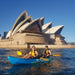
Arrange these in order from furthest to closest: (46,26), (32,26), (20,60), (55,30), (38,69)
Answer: (46,26)
(55,30)
(32,26)
(20,60)
(38,69)

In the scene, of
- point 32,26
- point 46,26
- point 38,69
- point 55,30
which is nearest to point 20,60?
point 38,69

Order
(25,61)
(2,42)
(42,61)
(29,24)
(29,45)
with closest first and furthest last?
(25,61), (42,61), (29,45), (29,24), (2,42)

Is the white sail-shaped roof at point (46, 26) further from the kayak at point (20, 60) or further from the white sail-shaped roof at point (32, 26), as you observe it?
the kayak at point (20, 60)

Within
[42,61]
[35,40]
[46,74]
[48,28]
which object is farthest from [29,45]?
A: [46,74]

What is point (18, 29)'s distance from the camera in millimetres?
68750

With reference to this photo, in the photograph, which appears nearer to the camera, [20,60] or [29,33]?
[20,60]

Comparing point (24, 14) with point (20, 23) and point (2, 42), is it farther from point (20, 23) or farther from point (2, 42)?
point (2, 42)

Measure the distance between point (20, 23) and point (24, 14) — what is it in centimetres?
607

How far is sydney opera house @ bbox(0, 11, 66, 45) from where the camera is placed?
60531mm

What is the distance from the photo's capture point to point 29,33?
61094mm

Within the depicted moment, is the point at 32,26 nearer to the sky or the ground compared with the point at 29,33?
nearer to the sky

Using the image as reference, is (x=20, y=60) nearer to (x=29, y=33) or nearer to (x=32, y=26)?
(x=29, y=33)

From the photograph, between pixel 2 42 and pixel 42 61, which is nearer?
pixel 42 61

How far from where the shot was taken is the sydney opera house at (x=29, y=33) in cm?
6053
